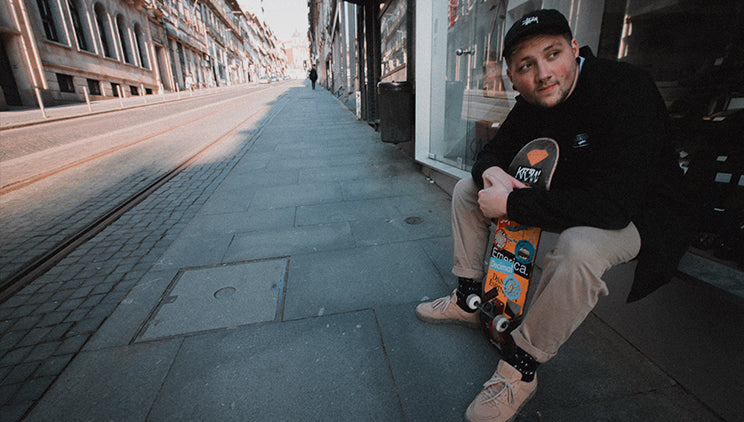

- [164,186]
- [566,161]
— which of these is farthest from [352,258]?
[164,186]

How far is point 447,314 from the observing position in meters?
2.03

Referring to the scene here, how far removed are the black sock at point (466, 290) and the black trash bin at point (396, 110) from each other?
4.18m

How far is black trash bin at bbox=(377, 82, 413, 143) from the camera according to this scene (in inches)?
219

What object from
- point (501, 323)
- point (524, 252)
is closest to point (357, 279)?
point (501, 323)

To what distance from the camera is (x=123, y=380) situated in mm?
1716

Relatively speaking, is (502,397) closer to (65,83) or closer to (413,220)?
(413,220)

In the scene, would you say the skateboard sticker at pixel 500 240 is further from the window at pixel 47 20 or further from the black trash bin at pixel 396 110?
the window at pixel 47 20

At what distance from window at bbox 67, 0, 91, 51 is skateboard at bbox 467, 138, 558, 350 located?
112 feet

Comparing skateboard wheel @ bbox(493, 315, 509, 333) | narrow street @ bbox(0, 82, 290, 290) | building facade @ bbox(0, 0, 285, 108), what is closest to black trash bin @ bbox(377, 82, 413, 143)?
narrow street @ bbox(0, 82, 290, 290)

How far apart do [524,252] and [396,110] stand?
4.45 meters

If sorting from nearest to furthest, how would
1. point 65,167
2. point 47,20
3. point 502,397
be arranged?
point 502,397 < point 65,167 < point 47,20

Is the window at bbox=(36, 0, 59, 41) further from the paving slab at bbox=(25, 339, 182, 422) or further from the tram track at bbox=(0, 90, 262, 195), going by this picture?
the paving slab at bbox=(25, 339, 182, 422)

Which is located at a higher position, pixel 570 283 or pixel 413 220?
pixel 570 283

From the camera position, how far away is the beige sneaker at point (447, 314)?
2.01 metres
